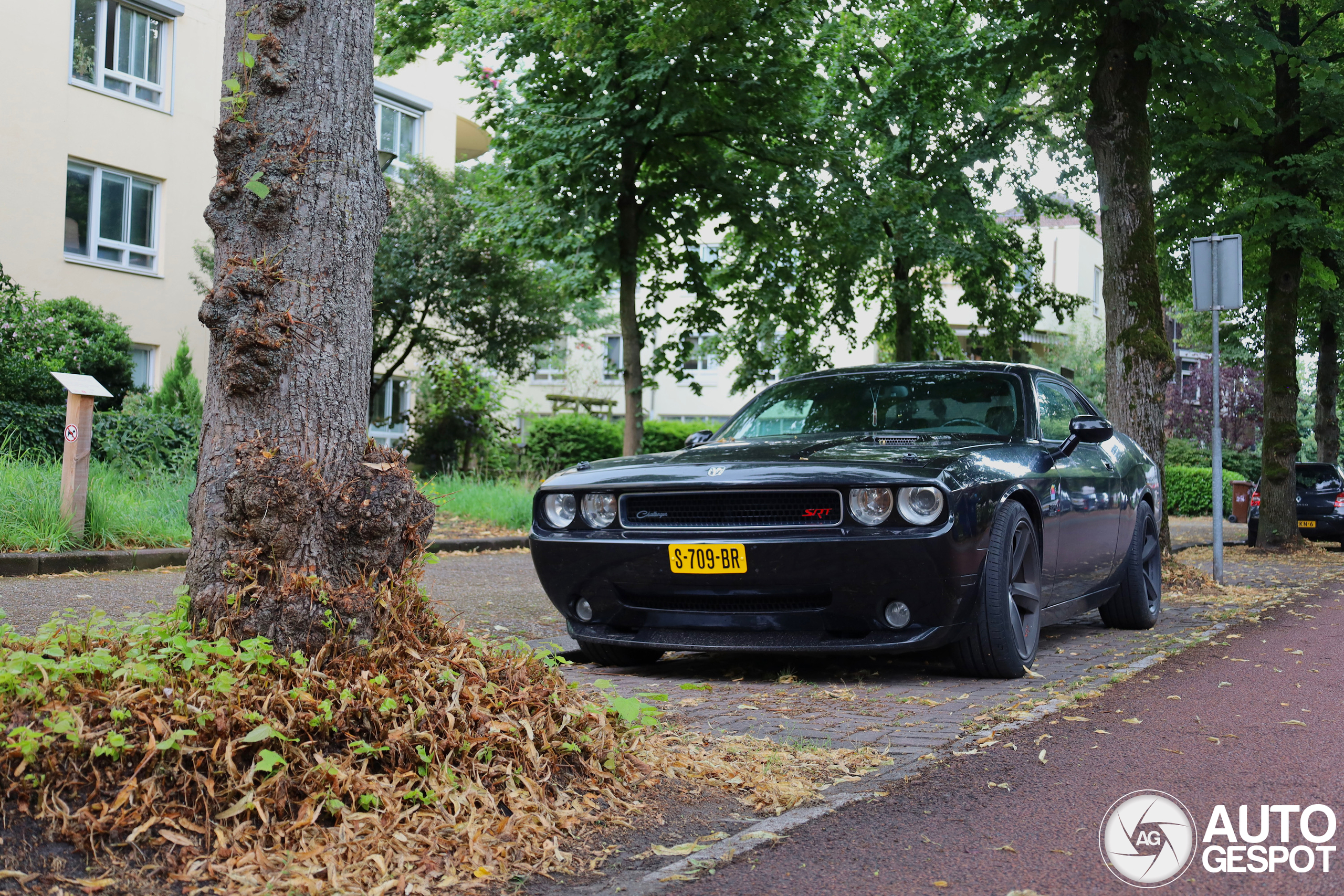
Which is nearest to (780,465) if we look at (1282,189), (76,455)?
(76,455)

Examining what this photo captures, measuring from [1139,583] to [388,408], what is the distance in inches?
973

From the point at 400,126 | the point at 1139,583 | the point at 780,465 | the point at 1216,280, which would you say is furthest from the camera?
the point at 400,126

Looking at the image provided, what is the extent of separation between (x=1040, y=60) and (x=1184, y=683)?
7759mm

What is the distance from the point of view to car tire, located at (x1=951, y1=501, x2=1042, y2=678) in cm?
560

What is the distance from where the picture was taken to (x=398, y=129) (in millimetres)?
30578

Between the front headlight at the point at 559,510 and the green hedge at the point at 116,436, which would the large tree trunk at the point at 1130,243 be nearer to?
the front headlight at the point at 559,510

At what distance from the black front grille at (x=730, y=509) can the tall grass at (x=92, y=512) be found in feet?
15.4

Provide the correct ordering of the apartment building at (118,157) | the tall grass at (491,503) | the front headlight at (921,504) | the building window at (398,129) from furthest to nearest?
the building window at (398,129), the apartment building at (118,157), the tall grass at (491,503), the front headlight at (921,504)

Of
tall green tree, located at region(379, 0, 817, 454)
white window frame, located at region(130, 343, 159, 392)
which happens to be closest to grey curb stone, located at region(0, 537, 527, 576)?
tall green tree, located at region(379, 0, 817, 454)

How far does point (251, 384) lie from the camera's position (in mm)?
3596

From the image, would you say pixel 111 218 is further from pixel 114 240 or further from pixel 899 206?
pixel 899 206

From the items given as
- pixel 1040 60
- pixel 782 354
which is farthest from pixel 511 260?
pixel 1040 60

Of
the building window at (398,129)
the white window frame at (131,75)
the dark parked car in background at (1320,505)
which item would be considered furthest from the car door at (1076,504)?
the building window at (398,129)

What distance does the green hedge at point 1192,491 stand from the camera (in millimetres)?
33344
